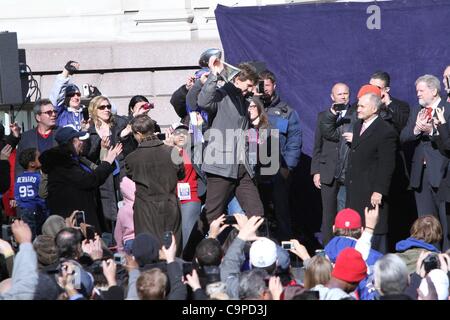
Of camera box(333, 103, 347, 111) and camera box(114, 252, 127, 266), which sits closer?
camera box(114, 252, 127, 266)

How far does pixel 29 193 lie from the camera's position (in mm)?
11445

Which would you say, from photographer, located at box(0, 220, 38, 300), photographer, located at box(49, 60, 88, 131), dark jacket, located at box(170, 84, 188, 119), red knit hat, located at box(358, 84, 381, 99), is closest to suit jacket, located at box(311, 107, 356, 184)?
red knit hat, located at box(358, 84, 381, 99)

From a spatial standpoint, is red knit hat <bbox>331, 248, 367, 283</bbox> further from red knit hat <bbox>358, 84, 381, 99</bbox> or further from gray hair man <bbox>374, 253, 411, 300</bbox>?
red knit hat <bbox>358, 84, 381, 99</bbox>

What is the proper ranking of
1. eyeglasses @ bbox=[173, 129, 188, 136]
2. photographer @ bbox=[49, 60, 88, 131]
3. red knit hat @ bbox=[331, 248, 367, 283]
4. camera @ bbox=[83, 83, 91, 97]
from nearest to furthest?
red knit hat @ bbox=[331, 248, 367, 283]
eyeglasses @ bbox=[173, 129, 188, 136]
photographer @ bbox=[49, 60, 88, 131]
camera @ bbox=[83, 83, 91, 97]

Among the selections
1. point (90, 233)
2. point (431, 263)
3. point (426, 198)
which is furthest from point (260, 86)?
point (431, 263)

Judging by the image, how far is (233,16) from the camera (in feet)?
42.5

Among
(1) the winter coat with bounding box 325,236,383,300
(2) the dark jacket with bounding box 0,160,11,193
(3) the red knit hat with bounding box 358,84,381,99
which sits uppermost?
(3) the red knit hat with bounding box 358,84,381,99

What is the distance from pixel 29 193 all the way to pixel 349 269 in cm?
425

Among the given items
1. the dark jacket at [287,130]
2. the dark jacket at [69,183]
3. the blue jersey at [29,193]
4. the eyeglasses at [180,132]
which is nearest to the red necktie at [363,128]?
the dark jacket at [287,130]

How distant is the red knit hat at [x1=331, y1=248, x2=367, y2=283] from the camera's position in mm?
8125

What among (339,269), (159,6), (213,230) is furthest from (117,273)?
(159,6)

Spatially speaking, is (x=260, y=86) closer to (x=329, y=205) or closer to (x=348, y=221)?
(x=329, y=205)

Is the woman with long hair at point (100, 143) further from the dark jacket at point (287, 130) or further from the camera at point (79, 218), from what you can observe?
the camera at point (79, 218)

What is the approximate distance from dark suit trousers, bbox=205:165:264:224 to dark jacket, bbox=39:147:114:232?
943 mm
